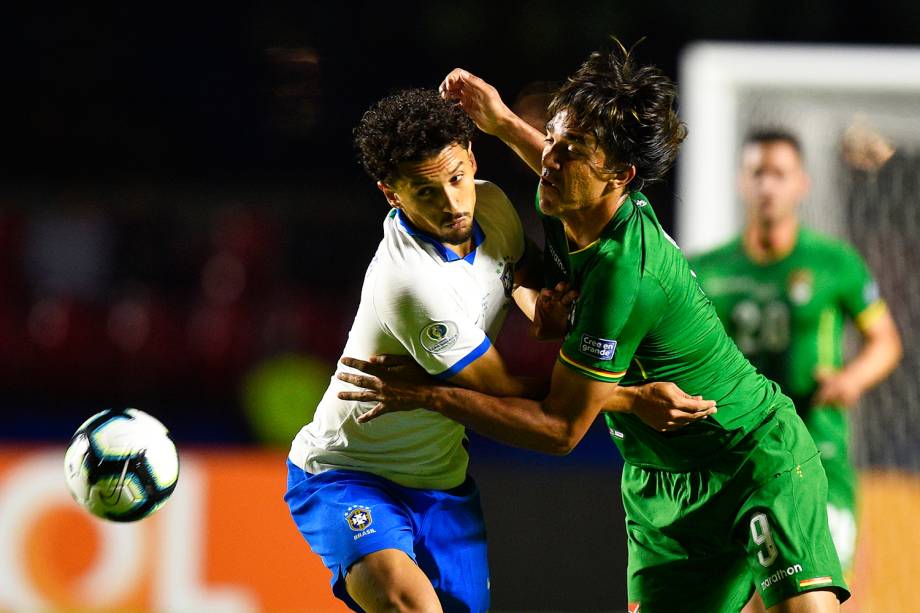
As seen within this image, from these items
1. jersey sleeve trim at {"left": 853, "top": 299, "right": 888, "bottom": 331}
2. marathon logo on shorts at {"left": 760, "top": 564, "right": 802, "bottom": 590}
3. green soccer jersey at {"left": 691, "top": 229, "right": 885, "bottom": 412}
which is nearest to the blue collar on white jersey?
marathon logo on shorts at {"left": 760, "top": 564, "right": 802, "bottom": 590}

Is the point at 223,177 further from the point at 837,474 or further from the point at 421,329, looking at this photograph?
the point at 421,329

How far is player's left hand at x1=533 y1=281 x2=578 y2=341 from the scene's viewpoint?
3.25 m

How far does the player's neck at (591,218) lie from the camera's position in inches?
125

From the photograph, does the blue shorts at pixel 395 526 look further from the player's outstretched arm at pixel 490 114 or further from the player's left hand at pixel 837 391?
the player's left hand at pixel 837 391

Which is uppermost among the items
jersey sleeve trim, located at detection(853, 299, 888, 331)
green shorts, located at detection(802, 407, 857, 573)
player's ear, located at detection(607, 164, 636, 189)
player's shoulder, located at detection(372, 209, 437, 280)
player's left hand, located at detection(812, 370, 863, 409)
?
player's ear, located at detection(607, 164, 636, 189)

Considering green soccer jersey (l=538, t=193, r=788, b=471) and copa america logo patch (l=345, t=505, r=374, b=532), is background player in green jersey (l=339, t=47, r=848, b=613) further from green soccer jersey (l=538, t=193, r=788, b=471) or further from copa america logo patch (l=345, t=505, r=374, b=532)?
copa america logo patch (l=345, t=505, r=374, b=532)

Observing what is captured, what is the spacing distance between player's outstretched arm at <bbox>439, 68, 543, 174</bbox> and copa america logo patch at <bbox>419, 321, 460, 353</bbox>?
1.98ft

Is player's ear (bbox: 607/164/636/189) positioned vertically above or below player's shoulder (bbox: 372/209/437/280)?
above

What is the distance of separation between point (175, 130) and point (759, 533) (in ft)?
26.0

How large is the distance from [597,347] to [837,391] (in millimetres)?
2191

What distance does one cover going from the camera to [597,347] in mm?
3029

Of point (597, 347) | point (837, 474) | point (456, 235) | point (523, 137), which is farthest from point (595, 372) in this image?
point (837, 474)

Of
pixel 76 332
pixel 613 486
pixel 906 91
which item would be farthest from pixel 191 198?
pixel 906 91

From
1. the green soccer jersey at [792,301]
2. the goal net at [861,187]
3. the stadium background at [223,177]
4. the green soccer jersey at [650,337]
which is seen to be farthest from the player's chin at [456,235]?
the stadium background at [223,177]
